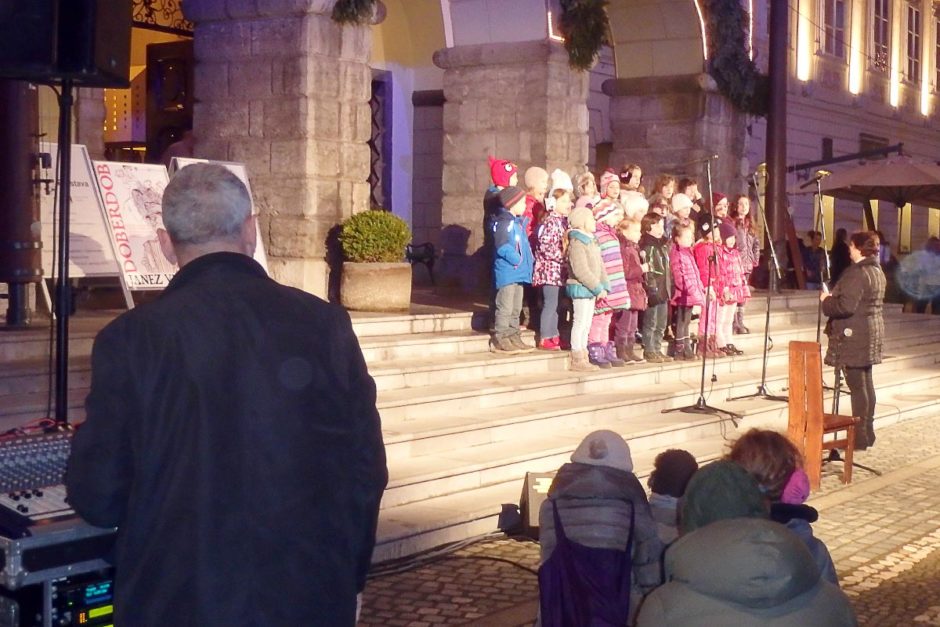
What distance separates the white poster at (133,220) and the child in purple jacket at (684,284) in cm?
545

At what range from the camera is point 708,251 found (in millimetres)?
A: 13711

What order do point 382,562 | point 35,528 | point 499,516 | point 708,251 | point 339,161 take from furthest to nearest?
point 708,251 < point 339,161 < point 499,516 < point 382,562 < point 35,528

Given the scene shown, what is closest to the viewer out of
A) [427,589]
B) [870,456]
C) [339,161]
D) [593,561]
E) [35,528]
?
[35,528]

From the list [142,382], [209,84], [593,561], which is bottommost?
[593,561]

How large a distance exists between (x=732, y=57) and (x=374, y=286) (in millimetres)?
8575

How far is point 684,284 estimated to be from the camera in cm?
1330

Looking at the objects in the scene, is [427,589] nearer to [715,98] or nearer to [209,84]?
[209,84]

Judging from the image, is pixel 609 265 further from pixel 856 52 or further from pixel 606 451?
pixel 856 52

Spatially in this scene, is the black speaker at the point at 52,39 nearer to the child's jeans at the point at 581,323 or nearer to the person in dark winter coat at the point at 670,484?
the person in dark winter coat at the point at 670,484

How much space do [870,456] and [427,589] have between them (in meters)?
6.14

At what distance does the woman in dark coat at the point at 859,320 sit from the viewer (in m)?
11.5

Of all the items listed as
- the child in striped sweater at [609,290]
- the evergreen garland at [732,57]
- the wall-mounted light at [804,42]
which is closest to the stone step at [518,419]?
the child in striped sweater at [609,290]

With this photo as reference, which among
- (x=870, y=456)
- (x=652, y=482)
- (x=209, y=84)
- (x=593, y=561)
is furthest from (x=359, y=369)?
(x=209, y=84)

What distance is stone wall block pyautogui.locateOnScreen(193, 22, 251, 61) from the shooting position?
12.9 meters
